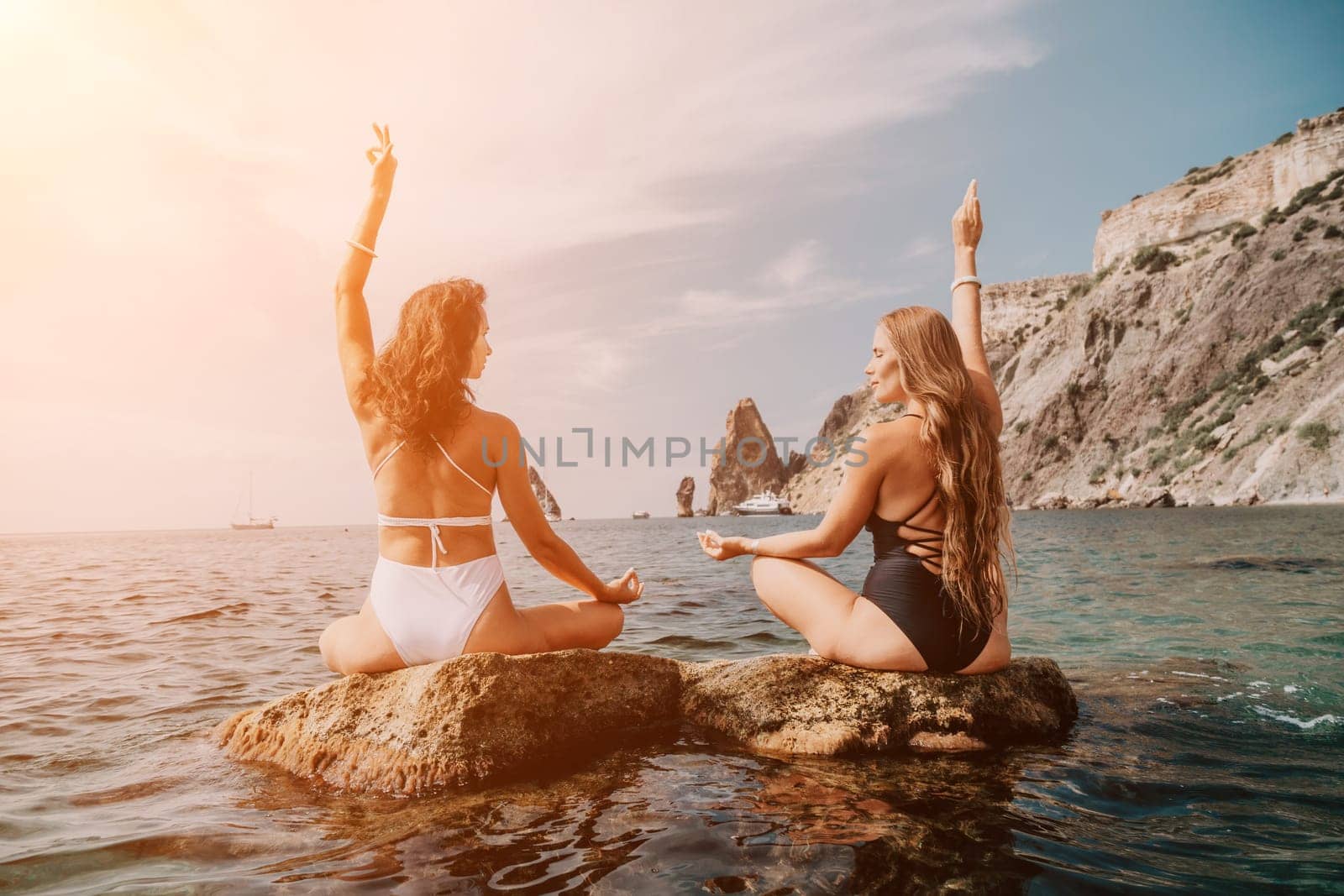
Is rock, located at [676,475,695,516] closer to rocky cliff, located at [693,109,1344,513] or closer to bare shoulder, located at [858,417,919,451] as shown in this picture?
rocky cliff, located at [693,109,1344,513]

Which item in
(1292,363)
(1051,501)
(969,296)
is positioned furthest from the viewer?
(1051,501)

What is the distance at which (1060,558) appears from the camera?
17172 mm

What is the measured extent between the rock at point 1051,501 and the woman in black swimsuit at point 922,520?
5967 cm

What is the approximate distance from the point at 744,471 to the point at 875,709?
146m

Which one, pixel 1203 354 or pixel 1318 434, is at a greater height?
pixel 1203 354

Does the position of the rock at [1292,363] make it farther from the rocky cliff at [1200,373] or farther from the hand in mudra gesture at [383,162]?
the hand in mudra gesture at [383,162]

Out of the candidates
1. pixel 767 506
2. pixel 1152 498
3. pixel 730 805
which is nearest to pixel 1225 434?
pixel 1152 498

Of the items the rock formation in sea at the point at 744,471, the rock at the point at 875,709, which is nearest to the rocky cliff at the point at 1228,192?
the rock formation in sea at the point at 744,471

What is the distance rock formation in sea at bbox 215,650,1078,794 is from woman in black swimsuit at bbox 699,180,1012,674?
0.23m

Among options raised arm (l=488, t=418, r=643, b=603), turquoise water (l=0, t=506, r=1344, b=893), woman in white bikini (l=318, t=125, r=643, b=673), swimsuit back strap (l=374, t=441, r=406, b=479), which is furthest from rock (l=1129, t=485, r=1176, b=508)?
swimsuit back strap (l=374, t=441, r=406, b=479)

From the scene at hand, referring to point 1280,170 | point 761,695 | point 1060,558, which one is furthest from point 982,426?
point 1280,170

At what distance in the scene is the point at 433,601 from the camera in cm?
367

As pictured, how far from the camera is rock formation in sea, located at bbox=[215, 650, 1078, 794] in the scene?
3.51 m

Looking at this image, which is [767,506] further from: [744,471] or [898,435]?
[898,435]
